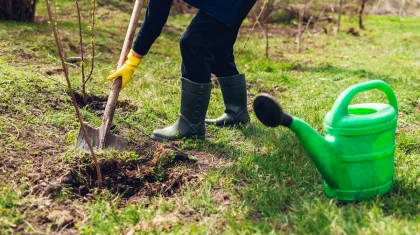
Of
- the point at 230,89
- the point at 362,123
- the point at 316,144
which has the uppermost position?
the point at 362,123

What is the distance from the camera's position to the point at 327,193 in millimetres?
2402

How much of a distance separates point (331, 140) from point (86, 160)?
1.32 metres

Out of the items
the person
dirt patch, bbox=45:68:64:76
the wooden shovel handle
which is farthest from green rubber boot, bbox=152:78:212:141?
dirt patch, bbox=45:68:64:76

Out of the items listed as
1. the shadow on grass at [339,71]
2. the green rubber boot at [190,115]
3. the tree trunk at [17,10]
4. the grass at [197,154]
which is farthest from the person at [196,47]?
the tree trunk at [17,10]

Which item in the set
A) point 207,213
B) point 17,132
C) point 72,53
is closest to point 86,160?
point 17,132

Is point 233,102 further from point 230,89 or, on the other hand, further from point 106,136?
point 106,136

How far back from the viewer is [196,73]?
308 centimetres

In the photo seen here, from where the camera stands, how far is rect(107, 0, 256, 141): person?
2.84 metres

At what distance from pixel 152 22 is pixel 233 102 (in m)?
0.97

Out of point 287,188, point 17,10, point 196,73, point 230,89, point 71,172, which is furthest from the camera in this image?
point 17,10

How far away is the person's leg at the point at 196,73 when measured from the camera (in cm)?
297

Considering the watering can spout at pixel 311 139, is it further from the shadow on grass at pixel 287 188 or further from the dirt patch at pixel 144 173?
the dirt patch at pixel 144 173

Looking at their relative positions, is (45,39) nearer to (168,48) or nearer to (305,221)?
(168,48)

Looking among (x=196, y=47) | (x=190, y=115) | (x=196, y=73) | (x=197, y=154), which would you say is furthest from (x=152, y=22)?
(x=197, y=154)
